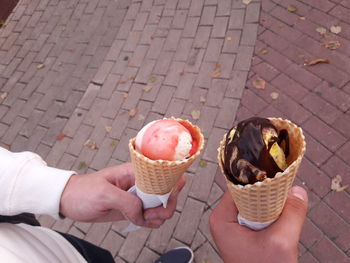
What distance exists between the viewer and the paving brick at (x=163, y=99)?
14.0 ft

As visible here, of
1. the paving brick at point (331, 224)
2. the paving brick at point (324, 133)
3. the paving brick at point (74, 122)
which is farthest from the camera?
the paving brick at point (74, 122)

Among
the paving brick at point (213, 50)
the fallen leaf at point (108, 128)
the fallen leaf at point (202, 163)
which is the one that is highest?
the paving brick at point (213, 50)

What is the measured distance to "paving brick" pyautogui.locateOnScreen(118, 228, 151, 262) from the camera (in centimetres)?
329

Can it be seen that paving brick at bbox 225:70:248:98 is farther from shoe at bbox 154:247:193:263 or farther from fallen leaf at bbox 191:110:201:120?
shoe at bbox 154:247:193:263

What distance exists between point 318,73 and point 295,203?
2.66 meters

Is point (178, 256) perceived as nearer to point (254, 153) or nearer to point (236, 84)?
point (254, 153)

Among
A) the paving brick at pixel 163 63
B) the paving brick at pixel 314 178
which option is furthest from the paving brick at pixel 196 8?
the paving brick at pixel 314 178

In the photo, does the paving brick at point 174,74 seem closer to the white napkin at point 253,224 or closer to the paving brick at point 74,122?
the paving brick at point 74,122

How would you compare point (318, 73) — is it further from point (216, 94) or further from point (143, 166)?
point (143, 166)

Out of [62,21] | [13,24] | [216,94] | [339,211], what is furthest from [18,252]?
[13,24]

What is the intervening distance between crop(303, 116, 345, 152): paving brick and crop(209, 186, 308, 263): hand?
182 centimetres

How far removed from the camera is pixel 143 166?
1.68 metres

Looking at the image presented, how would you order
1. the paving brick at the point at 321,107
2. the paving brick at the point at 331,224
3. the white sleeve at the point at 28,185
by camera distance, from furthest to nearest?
the paving brick at the point at 321,107, the paving brick at the point at 331,224, the white sleeve at the point at 28,185

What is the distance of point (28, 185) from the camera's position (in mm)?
1671
